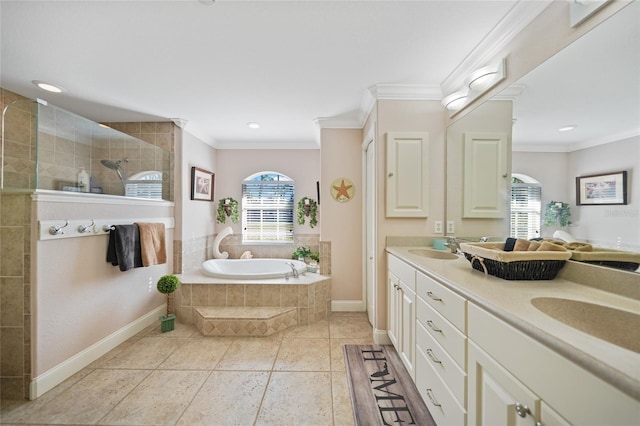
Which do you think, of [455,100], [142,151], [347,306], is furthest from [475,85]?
[142,151]

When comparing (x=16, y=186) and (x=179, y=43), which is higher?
(x=179, y=43)

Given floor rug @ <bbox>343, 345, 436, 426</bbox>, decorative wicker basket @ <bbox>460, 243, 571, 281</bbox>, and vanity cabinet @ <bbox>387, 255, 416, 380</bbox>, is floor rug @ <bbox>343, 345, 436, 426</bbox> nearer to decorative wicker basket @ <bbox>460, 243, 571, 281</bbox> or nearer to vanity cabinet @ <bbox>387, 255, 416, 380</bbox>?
vanity cabinet @ <bbox>387, 255, 416, 380</bbox>

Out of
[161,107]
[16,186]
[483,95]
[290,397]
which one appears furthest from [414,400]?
[161,107]

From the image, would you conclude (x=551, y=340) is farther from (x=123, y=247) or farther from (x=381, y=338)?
(x=123, y=247)

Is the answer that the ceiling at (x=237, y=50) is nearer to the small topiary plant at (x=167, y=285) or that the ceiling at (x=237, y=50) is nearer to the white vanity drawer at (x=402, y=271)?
the white vanity drawer at (x=402, y=271)

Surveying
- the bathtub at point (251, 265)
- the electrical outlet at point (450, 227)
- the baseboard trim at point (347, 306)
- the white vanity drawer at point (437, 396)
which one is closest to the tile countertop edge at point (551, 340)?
the white vanity drawer at point (437, 396)

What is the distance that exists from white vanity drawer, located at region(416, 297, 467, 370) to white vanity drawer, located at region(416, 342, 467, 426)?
0.19 metres

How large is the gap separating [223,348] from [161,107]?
104 inches

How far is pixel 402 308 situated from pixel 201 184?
3.14 metres

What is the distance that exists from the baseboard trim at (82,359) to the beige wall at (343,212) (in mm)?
2157

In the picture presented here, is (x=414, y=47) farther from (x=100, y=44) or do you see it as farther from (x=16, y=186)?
(x=16, y=186)

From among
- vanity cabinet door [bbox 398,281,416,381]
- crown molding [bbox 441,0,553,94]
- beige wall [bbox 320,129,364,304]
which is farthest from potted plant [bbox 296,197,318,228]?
crown molding [bbox 441,0,553,94]

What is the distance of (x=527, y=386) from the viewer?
2.38 ft

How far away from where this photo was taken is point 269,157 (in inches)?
160
